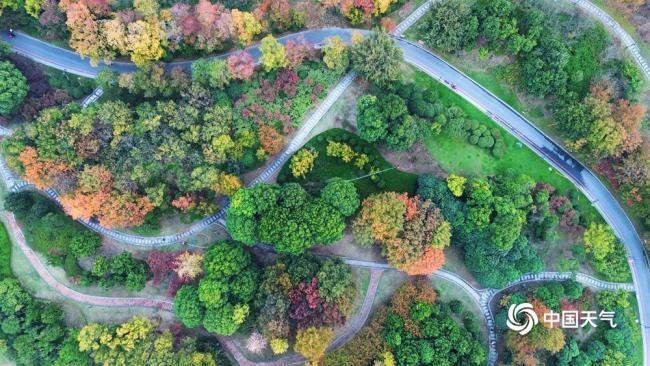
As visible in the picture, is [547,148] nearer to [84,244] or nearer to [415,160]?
[415,160]

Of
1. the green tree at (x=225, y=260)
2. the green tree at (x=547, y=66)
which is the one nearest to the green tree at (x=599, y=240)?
the green tree at (x=547, y=66)

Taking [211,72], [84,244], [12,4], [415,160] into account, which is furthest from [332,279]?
[12,4]

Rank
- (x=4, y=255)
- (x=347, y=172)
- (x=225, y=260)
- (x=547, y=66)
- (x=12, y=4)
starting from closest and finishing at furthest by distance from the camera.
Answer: (x=225, y=260) → (x=12, y=4) → (x=547, y=66) → (x=4, y=255) → (x=347, y=172)

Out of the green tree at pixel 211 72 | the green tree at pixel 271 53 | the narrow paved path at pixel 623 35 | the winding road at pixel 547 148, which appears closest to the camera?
the green tree at pixel 271 53

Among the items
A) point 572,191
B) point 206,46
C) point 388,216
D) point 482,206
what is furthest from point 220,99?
point 572,191

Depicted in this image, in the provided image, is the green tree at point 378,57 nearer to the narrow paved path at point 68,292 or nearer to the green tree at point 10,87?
the narrow paved path at point 68,292

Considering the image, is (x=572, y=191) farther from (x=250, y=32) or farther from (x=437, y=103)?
(x=250, y=32)

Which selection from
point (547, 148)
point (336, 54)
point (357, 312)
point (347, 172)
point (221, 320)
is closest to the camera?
point (221, 320)
